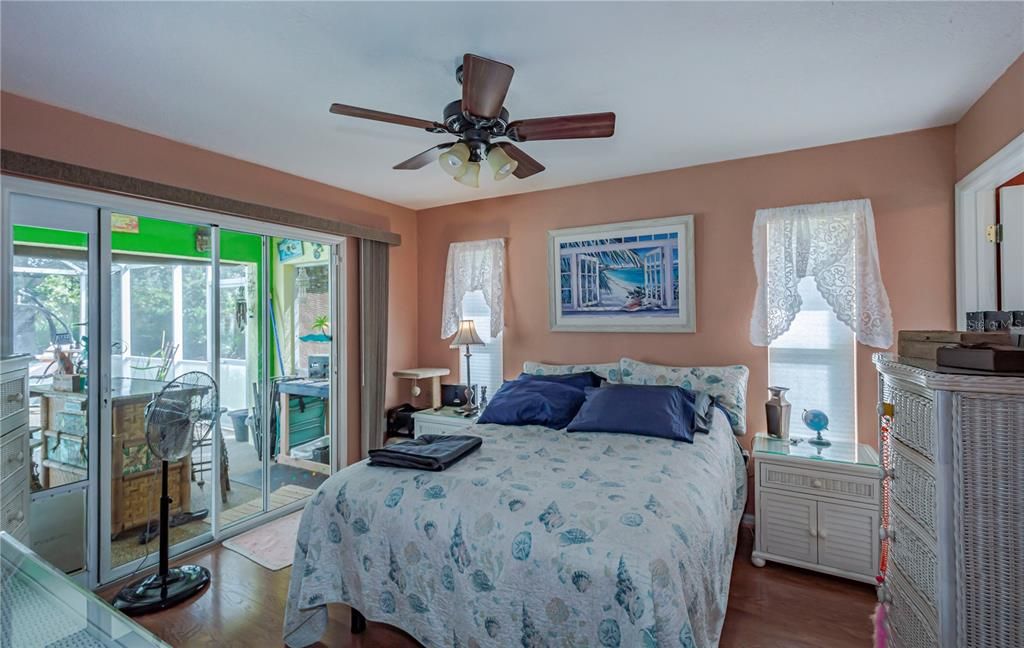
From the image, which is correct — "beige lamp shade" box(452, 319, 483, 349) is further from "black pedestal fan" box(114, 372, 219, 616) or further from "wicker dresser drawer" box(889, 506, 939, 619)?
"wicker dresser drawer" box(889, 506, 939, 619)

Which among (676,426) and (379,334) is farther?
(379,334)

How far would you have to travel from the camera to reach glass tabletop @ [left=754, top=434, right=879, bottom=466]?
250 cm

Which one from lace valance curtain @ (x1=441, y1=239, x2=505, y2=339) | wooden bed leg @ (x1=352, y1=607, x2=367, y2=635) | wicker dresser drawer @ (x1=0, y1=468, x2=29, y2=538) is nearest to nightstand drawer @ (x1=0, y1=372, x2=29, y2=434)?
wicker dresser drawer @ (x1=0, y1=468, x2=29, y2=538)

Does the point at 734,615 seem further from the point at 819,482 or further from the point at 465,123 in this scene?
the point at 465,123

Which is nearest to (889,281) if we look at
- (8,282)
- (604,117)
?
(604,117)

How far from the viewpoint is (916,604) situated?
59.3 inches

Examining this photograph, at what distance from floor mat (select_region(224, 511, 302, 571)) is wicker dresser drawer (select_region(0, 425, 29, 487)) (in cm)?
123

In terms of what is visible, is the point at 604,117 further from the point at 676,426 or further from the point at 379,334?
the point at 379,334

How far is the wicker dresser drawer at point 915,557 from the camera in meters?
1.40

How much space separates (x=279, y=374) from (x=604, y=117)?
2923 mm

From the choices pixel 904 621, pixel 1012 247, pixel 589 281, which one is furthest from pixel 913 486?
pixel 589 281

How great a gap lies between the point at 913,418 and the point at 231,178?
12.2 ft

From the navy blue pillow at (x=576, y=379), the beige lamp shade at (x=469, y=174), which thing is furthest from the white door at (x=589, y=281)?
the beige lamp shade at (x=469, y=174)

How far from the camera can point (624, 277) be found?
3.51 metres
